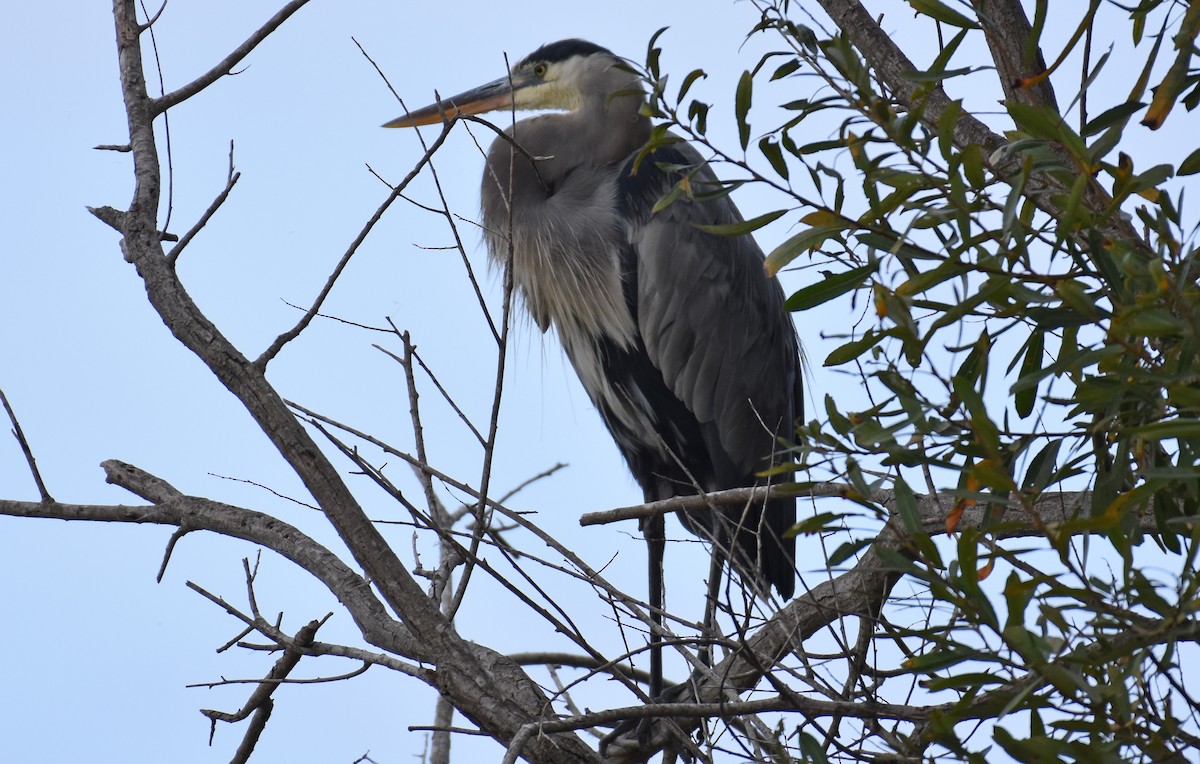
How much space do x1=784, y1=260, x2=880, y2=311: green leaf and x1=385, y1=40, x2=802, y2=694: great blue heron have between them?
190cm

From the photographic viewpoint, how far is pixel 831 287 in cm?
119

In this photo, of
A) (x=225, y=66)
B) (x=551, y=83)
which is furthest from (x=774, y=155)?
(x=551, y=83)

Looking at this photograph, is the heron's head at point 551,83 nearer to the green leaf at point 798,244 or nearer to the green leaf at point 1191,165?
the green leaf at point 798,244

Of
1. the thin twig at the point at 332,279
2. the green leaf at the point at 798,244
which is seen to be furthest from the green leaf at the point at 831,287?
the thin twig at the point at 332,279

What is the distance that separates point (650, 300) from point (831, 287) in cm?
197

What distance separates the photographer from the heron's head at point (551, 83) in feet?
11.2

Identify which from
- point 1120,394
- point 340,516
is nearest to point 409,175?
point 340,516

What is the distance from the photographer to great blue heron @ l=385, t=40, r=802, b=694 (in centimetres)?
314

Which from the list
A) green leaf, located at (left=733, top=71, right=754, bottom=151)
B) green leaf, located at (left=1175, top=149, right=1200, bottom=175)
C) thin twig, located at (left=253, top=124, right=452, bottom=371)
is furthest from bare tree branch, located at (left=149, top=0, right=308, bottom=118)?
green leaf, located at (left=1175, top=149, right=1200, bottom=175)

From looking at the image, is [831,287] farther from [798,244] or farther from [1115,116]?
[1115,116]

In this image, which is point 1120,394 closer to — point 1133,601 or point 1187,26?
point 1133,601

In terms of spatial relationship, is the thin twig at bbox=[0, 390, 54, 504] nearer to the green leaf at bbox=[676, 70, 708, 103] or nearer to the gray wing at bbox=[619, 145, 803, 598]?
the green leaf at bbox=[676, 70, 708, 103]

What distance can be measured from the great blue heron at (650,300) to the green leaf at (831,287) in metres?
1.90

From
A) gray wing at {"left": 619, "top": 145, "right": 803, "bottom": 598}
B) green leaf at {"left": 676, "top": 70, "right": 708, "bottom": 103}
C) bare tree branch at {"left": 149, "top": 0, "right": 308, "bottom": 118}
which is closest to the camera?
green leaf at {"left": 676, "top": 70, "right": 708, "bottom": 103}
